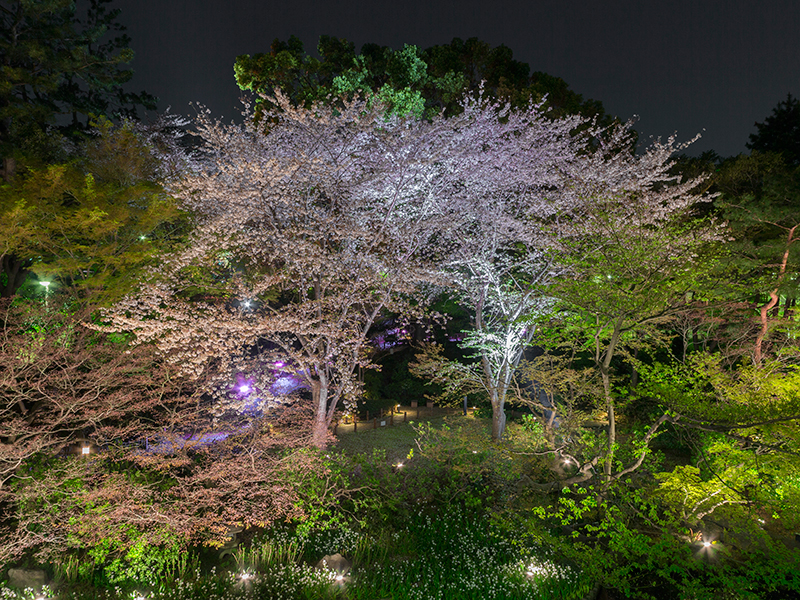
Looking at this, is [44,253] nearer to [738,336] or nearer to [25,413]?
[25,413]

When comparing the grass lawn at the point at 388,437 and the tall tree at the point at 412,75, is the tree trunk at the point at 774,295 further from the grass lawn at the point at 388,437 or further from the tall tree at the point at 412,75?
the grass lawn at the point at 388,437

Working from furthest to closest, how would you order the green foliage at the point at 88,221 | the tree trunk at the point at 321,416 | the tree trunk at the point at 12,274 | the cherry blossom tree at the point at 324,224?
the tree trunk at the point at 12,274 → the tree trunk at the point at 321,416 → the cherry blossom tree at the point at 324,224 → the green foliage at the point at 88,221

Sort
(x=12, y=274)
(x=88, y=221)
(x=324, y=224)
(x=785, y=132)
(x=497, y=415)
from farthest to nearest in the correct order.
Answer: (x=785, y=132) < (x=497, y=415) < (x=12, y=274) < (x=324, y=224) < (x=88, y=221)

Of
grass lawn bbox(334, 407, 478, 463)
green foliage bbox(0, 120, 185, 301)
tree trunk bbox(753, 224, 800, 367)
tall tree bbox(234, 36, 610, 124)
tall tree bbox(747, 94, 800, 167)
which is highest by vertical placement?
tall tree bbox(234, 36, 610, 124)

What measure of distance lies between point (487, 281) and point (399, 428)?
811 cm

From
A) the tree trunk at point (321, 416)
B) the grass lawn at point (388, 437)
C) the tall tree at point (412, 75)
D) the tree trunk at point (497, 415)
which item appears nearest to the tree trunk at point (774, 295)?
the tree trunk at point (497, 415)

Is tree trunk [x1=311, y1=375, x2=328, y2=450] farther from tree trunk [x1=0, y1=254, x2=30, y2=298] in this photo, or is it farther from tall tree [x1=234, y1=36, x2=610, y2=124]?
tall tree [x1=234, y1=36, x2=610, y2=124]

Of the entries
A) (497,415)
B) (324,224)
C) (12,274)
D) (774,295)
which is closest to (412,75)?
(324,224)

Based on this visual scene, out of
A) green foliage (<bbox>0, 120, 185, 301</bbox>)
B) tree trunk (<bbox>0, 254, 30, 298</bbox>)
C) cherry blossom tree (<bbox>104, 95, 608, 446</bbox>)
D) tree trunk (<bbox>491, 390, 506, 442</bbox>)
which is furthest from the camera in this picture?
tree trunk (<bbox>491, 390, 506, 442</bbox>)

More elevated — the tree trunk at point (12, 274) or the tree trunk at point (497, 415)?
the tree trunk at point (12, 274)

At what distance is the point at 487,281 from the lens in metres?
9.92

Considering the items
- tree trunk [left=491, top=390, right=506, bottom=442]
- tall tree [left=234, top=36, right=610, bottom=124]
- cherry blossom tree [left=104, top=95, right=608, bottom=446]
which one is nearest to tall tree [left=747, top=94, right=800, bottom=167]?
tall tree [left=234, top=36, right=610, bottom=124]

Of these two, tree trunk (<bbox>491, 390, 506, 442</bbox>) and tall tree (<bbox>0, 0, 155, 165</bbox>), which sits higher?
tall tree (<bbox>0, 0, 155, 165</bbox>)

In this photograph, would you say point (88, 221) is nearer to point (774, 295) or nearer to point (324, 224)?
point (324, 224)
